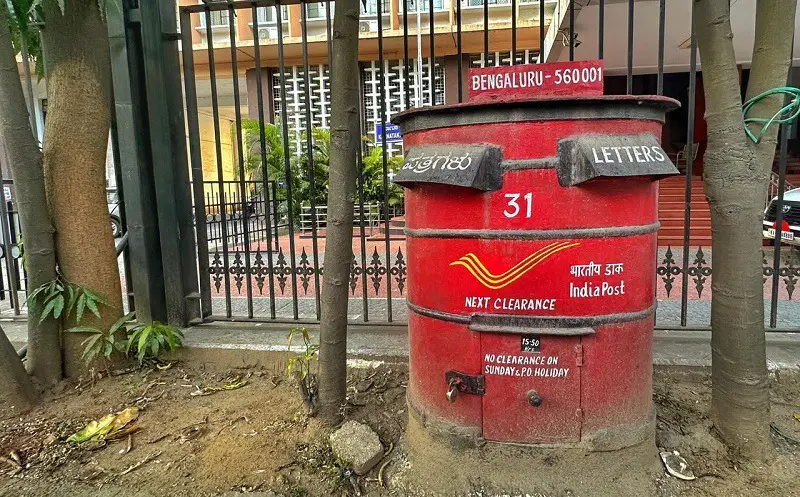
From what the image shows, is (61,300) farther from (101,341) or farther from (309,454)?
(309,454)

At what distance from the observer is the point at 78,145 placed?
329cm

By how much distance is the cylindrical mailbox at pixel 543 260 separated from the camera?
2.01 metres

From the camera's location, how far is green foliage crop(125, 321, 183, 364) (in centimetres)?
350

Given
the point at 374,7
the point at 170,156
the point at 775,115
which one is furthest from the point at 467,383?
the point at 374,7

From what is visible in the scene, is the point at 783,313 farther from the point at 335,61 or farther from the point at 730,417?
the point at 335,61

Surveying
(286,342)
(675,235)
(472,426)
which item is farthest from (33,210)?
(675,235)

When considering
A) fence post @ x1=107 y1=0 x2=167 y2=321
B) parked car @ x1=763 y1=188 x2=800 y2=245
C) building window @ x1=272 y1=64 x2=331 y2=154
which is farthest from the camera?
building window @ x1=272 y1=64 x2=331 y2=154

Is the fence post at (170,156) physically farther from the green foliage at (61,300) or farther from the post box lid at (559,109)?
the post box lid at (559,109)

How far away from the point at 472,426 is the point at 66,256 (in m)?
2.84

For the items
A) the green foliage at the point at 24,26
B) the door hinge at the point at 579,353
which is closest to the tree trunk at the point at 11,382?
the green foliage at the point at 24,26

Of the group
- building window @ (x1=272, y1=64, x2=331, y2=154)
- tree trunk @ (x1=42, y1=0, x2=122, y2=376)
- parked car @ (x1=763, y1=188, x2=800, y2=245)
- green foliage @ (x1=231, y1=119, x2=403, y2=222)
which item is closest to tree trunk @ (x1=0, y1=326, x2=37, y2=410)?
tree trunk @ (x1=42, y1=0, x2=122, y2=376)

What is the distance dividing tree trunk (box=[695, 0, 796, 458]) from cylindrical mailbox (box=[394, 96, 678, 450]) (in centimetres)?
37

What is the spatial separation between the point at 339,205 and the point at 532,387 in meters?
1.25

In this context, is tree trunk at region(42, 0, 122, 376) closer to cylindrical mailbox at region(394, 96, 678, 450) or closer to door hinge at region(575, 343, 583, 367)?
cylindrical mailbox at region(394, 96, 678, 450)
